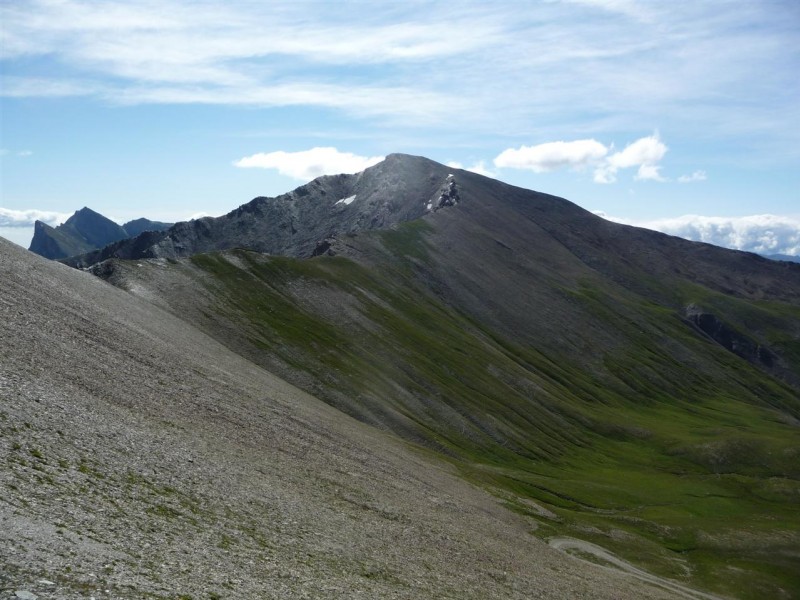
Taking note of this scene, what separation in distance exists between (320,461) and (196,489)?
932 inches

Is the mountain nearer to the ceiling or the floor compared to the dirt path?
nearer to the ceiling

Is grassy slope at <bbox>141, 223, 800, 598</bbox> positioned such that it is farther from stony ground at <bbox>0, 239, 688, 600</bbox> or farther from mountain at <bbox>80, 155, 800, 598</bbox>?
stony ground at <bbox>0, 239, 688, 600</bbox>

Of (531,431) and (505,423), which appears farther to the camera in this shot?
(531,431)

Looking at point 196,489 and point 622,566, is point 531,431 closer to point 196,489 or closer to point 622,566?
point 622,566

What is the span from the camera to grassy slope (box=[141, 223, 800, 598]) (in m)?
101

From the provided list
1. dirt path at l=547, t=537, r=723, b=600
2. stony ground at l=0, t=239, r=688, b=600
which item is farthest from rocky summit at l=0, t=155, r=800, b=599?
dirt path at l=547, t=537, r=723, b=600

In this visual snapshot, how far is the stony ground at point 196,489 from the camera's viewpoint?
32125 mm

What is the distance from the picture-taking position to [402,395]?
412 feet

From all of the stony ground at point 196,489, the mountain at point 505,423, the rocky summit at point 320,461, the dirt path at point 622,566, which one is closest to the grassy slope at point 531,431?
the mountain at point 505,423

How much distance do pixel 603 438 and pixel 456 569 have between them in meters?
125

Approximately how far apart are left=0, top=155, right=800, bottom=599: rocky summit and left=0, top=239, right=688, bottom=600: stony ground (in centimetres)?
23

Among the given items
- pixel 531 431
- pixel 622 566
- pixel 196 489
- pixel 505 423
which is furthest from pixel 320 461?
pixel 531 431

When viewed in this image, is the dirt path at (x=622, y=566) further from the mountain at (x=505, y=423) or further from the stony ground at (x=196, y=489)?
the stony ground at (x=196, y=489)

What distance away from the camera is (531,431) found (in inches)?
5753
